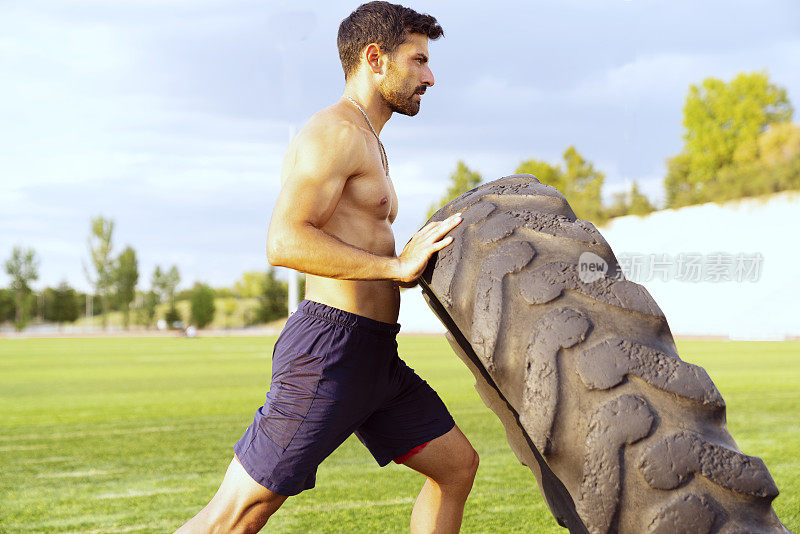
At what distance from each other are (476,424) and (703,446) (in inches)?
222

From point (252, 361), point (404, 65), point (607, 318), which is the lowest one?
point (252, 361)

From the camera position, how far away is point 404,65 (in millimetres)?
2637

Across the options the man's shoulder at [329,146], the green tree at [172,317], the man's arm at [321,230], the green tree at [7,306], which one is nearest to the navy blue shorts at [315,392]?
the man's arm at [321,230]

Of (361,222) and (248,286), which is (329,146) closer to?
(361,222)

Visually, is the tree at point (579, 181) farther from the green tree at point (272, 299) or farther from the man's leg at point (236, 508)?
the man's leg at point (236, 508)

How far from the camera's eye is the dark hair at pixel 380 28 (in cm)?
262

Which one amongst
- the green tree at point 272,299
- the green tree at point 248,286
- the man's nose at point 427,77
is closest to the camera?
the man's nose at point 427,77

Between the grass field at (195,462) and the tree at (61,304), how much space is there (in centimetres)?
6106

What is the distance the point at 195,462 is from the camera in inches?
223

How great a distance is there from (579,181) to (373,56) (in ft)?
153

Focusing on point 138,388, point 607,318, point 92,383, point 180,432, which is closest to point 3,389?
point 92,383

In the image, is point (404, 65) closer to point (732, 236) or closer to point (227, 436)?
point (227, 436)

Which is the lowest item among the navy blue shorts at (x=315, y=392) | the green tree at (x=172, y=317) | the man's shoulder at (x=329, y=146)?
the green tree at (x=172, y=317)

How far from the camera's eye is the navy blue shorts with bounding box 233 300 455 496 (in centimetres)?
244
